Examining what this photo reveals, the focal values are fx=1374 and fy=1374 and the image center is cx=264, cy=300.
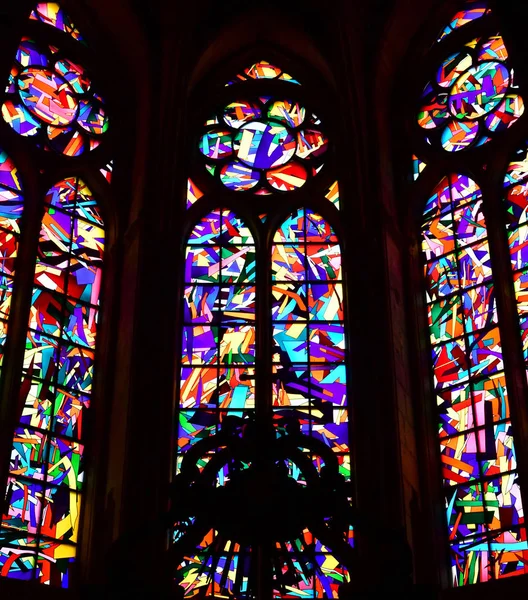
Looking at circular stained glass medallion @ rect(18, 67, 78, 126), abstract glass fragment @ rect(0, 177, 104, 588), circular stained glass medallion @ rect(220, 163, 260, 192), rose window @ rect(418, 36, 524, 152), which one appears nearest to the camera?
abstract glass fragment @ rect(0, 177, 104, 588)

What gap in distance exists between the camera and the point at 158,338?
41.6 ft

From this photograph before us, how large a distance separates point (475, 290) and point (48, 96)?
4821mm

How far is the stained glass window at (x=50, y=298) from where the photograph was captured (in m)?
11.6

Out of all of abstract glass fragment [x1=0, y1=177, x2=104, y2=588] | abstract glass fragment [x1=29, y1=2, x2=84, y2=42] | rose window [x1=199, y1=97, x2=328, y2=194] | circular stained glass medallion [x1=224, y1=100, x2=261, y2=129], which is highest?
abstract glass fragment [x1=29, y1=2, x2=84, y2=42]

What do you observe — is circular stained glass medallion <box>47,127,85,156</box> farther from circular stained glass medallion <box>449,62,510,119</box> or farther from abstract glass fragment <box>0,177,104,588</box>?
circular stained glass medallion <box>449,62,510,119</box>

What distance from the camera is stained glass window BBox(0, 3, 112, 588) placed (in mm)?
11617

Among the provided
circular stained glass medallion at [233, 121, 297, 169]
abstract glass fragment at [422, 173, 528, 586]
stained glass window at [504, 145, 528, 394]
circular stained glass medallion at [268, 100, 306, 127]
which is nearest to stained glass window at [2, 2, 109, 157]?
circular stained glass medallion at [233, 121, 297, 169]

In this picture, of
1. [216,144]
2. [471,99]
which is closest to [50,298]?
[216,144]

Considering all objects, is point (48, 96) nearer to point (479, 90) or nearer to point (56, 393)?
point (56, 393)

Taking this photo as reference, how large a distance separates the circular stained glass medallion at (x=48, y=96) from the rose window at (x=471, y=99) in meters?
3.67

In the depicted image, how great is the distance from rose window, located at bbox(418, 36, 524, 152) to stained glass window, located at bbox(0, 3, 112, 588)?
3.42 m

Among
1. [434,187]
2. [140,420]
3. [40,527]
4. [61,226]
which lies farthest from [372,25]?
[40,527]

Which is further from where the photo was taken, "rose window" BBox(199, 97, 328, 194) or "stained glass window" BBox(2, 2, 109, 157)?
"rose window" BBox(199, 97, 328, 194)

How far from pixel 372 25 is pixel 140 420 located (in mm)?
5115
